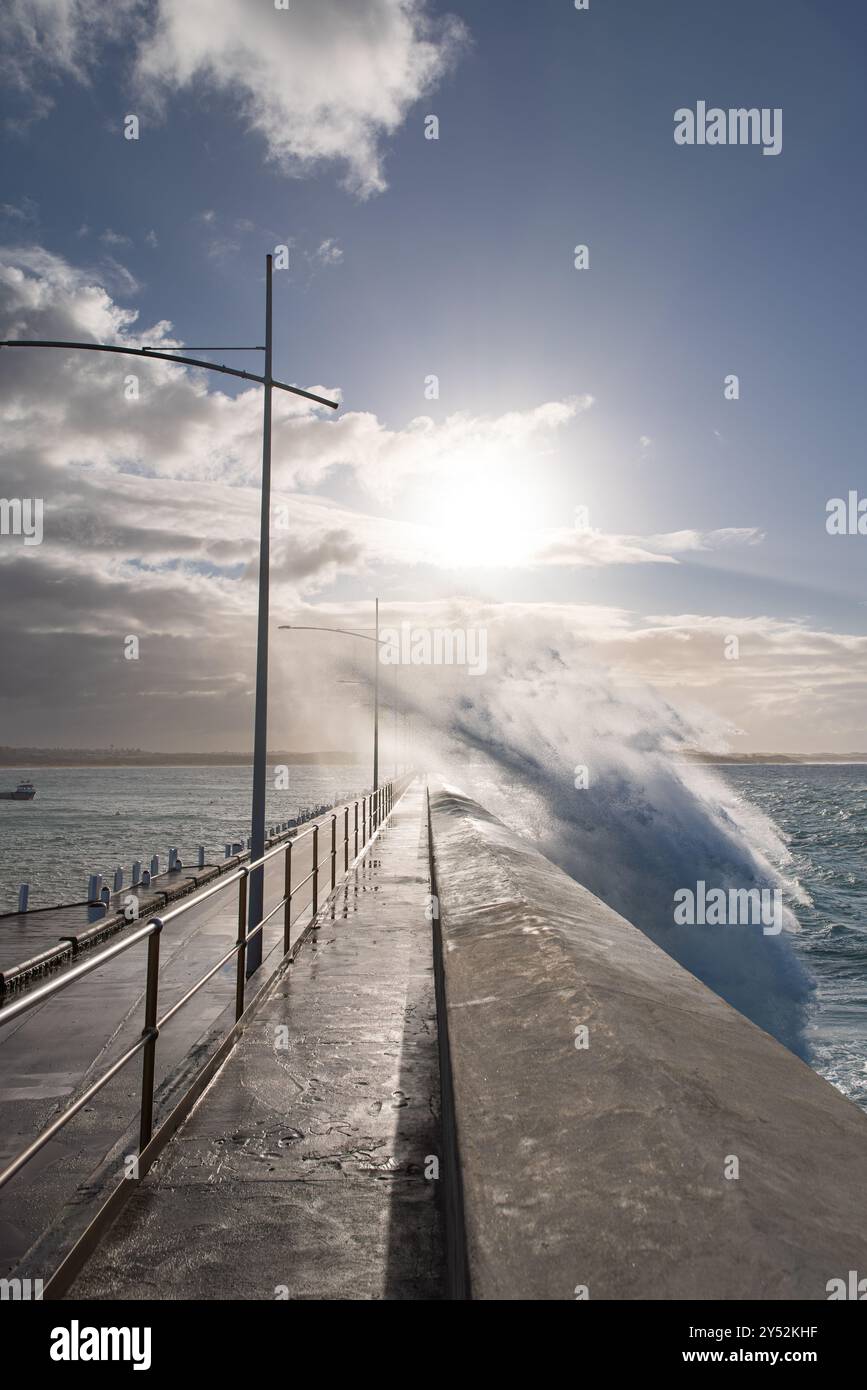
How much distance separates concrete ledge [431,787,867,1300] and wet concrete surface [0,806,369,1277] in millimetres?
1883

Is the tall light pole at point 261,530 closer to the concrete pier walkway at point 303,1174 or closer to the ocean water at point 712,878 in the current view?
the concrete pier walkway at point 303,1174

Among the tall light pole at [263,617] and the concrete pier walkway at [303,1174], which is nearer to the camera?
the concrete pier walkway at [303,1174]

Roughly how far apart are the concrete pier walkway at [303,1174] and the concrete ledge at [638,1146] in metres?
0.77

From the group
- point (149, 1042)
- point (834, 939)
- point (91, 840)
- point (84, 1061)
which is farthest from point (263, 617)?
point (91, 840)

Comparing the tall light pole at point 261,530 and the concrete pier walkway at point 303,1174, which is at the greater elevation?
the tall light pole at point 261,530

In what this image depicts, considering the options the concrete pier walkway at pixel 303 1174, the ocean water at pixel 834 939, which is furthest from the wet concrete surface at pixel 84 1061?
the ocean water at pixel 834 939

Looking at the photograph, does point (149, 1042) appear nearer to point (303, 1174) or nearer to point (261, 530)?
point (303, 1174)

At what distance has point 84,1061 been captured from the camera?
28.6 ft

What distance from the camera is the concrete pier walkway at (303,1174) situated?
2.82 m

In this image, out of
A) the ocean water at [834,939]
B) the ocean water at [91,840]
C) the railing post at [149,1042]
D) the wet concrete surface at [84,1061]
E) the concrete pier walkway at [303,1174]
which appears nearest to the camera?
the concrete pier walkway at [303,1174]

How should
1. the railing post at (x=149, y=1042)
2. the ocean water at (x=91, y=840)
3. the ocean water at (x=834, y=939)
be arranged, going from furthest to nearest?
the ocean water at (x=91, y=840), the ocean water at (x=834, y=939), the railing post at (x=149, y=1042)

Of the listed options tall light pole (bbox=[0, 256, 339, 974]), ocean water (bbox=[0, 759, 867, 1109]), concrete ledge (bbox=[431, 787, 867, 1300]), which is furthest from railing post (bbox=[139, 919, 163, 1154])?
ocean water (bbox=[0, 759, 867, 1109])
